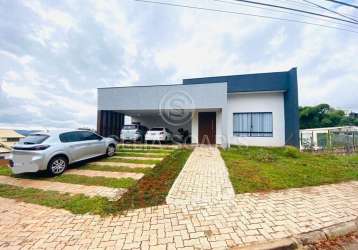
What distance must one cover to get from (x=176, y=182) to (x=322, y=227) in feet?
10.6

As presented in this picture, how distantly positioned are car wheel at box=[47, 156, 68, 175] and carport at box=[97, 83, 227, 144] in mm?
7041

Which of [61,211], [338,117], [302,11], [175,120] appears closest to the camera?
[61,211]

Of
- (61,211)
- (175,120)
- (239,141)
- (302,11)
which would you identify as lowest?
(61,211)

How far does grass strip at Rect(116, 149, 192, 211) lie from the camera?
3842 mm

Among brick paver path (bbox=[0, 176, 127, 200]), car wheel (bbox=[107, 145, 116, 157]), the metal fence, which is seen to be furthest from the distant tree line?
brick paver path (bbox=[0, 176, 127, 200])

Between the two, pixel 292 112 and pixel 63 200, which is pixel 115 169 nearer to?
pixel 63 200

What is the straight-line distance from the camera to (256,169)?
642 cm

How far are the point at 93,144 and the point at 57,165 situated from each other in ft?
5.43

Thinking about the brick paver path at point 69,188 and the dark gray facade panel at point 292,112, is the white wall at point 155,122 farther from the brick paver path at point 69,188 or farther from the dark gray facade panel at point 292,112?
the brick paver path at point 69,188

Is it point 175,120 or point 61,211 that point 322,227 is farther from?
point 175,120

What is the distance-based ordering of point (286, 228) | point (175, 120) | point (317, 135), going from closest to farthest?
point (286, 228) < point (317, 135) < point (175, 120)

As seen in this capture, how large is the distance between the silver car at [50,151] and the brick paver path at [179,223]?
182 centimetres

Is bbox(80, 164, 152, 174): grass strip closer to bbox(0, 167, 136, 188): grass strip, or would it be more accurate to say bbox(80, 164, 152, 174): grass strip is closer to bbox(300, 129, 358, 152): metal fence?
bbox(0, 167, 136, 188): grass strip

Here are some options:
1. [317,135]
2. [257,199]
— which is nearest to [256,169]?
[257,199]
